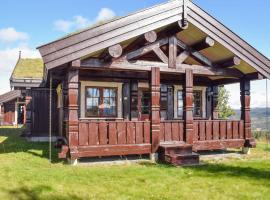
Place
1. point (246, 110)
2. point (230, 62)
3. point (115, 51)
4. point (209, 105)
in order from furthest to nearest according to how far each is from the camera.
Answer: point (209, 105) → point (246, 110) → point (230, 62) → point (115, 51)

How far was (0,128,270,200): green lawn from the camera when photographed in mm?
6328

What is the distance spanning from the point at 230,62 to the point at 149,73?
2947 mm

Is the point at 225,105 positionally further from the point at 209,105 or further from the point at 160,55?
the point at 160,55

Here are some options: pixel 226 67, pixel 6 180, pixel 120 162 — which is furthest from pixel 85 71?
pixel 6 180

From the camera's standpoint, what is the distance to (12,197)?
5.96 m

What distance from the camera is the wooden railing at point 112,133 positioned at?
9492mm

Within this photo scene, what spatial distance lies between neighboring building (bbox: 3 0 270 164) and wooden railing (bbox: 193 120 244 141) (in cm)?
3

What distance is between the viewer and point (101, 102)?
13.2 meters

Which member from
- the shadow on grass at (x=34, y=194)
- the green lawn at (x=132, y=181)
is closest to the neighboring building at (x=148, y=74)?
the green lawn at (x=132, y=181)

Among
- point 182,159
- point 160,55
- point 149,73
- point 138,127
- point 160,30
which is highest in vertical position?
point 160,30

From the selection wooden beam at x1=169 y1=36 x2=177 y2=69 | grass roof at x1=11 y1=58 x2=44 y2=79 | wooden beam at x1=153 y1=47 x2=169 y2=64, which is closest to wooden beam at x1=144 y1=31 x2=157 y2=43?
wooden beam at x1=153 y1=47 x2=169 y2=64

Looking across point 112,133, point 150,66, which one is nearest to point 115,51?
point 150,66

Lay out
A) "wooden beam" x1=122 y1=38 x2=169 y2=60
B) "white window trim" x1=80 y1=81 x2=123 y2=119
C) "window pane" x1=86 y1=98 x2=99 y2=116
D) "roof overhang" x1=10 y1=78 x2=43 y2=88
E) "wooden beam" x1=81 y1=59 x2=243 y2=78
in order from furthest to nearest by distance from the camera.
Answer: "roof overhang" x1=10 y1=78 x2=43 y2=88 → "window pane" x1=86 y1=98 x2=99 y2=116 → "white window trim" x1=80 y1=81 x2=123 y2=119 → "wooden beam" x1=122 y1=38 x2=169 y2=60 → "wooden beam" x1=81 y1=59 x2=243 y2=78

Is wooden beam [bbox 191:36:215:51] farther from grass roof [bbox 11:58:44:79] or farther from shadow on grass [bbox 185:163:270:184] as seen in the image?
grass roof [bbox 11:58:44:79]
